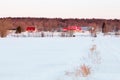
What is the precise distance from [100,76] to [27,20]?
14977 cm

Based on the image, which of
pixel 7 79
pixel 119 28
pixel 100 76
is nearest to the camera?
pixel 7 79

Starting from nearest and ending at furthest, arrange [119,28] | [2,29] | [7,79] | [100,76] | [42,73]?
[7,79]
[100,76]
[42,73]
[2,29]
[119,28]

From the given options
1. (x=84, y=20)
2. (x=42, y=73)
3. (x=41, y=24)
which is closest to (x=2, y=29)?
(x=42, y=73)

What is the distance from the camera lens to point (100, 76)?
1030cm

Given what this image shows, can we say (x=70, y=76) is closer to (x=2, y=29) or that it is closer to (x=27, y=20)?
(x=2, y=29)

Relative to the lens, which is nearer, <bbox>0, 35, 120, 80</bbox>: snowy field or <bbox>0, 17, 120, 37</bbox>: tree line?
<bbox>0, 35, 120, 80</bbox>: snowy field

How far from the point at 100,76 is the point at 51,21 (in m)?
152

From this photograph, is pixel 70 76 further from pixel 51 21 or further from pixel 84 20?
pixel 84 20

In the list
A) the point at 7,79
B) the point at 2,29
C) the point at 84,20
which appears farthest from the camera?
the point at 84,20

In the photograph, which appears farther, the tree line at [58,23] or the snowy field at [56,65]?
the tree line at [58,23]

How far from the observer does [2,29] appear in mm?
62469

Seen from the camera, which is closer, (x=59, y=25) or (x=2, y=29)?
(x=2, y=29)

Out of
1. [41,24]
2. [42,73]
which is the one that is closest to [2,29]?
[42,73]

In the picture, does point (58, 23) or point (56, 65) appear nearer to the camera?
point (56, 65)
